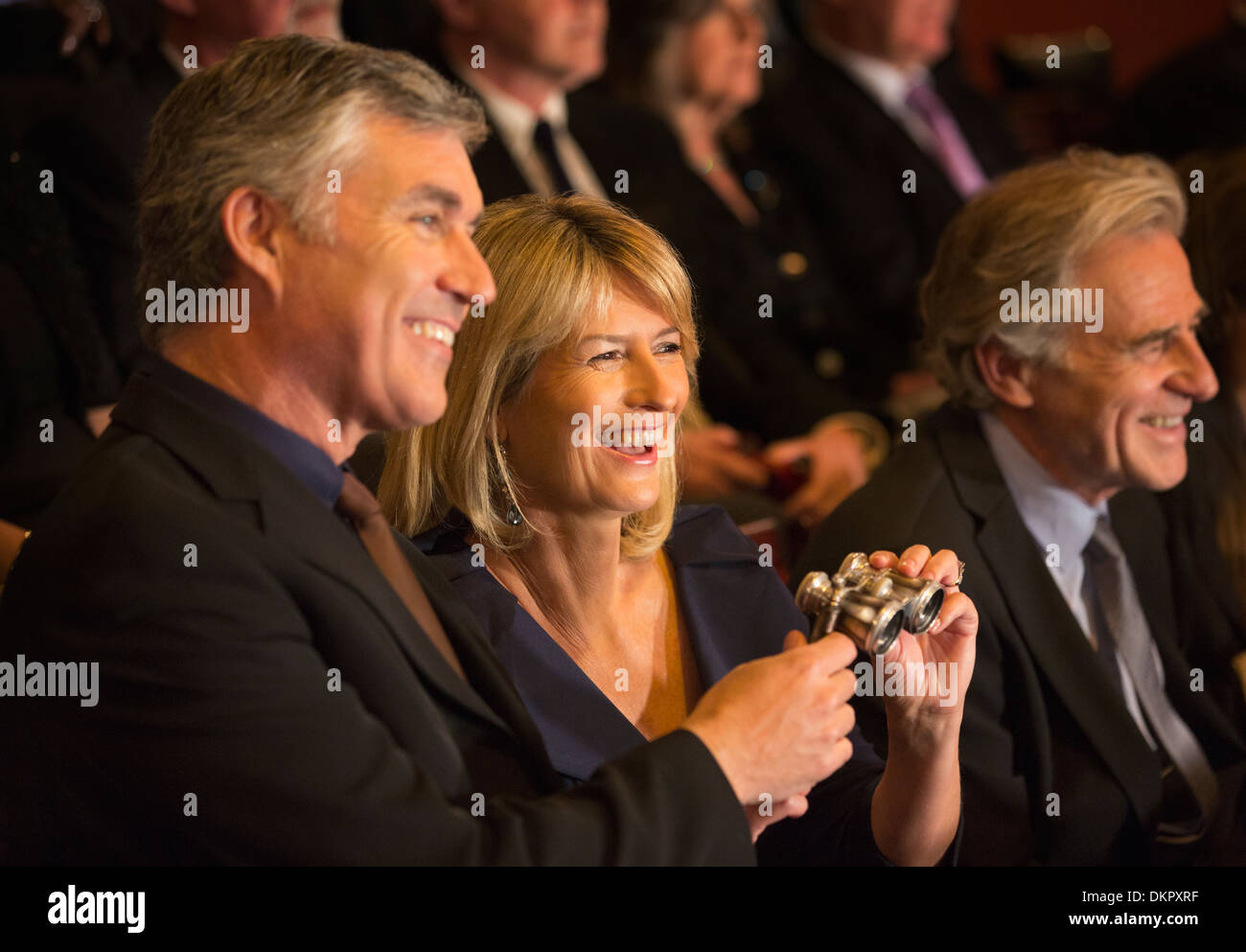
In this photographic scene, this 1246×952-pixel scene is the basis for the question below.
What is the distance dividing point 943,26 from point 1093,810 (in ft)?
9.32

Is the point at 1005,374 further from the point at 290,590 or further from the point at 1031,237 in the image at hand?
the point at 290,590

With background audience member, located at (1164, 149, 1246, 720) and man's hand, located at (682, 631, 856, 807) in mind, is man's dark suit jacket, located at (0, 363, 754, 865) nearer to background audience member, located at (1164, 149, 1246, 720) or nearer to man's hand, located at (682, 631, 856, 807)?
man's hand, located at (682, 631, 856, 807)

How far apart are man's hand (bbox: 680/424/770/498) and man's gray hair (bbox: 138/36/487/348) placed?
1.45 m

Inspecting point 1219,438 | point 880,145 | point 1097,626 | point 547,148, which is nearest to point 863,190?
point 880,145

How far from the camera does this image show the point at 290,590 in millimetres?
1146

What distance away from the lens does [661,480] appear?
1.67 meters

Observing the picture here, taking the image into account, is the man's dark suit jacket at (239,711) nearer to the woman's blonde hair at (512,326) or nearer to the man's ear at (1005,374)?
the woman's blonde hair at (512,326)

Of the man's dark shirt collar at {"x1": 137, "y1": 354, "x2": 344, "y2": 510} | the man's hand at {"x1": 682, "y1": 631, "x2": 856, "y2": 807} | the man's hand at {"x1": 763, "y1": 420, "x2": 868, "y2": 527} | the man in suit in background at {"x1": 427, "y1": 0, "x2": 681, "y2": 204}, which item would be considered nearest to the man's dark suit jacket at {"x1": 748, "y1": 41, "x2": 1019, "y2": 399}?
the man's hand at {"x1": 763, "y1": 420, "x2": 868, "y2": 527}

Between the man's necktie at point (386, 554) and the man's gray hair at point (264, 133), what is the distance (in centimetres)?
21

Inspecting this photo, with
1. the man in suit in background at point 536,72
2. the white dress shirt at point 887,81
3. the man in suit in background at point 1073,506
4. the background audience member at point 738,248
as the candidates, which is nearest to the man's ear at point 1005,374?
the man in suit in background at point 1073,506

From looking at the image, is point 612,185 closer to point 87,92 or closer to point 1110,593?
point 87,92

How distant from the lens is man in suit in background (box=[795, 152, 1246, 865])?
180 centimetres

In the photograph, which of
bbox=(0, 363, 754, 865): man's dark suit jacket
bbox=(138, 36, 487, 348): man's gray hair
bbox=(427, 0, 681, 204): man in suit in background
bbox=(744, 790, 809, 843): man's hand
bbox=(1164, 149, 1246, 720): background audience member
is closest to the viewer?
bbox=(0, 363, 754, 865): man's dark suit jacket

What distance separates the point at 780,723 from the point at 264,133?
66cm
